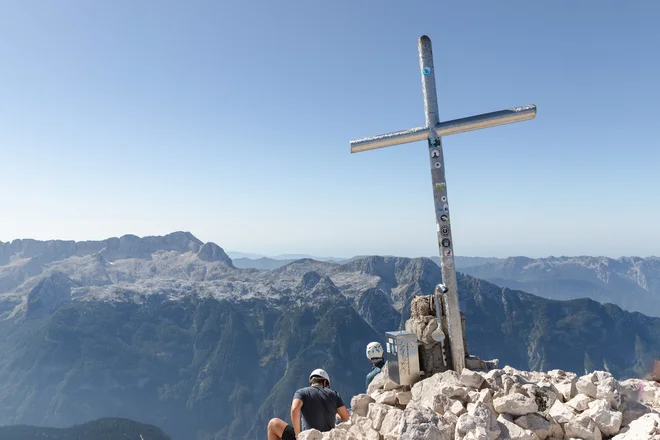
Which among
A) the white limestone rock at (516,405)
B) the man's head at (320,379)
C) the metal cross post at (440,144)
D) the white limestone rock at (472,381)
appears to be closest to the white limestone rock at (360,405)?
the man's head at (320,379)

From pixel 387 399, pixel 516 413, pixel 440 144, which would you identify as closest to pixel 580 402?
pixel 516 413

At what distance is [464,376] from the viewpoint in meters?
8.92

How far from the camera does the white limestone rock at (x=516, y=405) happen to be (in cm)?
748

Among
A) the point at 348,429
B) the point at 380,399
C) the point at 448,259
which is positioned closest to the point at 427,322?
the point at 448,259

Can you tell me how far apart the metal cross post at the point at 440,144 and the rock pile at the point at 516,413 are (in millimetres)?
1875

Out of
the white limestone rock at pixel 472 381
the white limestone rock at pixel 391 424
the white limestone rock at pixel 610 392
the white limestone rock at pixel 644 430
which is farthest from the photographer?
the white limestone rock at pixel 472 381

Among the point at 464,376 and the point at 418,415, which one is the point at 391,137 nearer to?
the point at 464,376

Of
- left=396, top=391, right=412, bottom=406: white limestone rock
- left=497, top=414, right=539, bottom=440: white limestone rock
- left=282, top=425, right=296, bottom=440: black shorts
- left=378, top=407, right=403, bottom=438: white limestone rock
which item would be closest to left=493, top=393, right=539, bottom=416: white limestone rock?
left=497, top=414, right=539, bottom=440: white limestone rock

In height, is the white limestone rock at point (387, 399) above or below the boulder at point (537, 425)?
below

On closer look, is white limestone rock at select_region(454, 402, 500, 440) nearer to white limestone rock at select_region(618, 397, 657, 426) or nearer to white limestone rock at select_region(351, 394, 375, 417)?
white limestone rock at select_region(618, 397, 657, 426)

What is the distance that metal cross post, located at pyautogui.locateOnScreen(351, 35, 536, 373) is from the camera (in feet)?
35.8

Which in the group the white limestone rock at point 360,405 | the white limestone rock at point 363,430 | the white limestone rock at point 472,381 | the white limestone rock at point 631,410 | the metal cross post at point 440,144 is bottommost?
the white limestone rock at point 360,405

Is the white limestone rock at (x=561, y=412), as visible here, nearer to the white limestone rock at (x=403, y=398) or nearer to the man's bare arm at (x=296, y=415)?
the white limestone rock at (x=403, y=398)

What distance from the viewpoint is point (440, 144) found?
11320 mm
